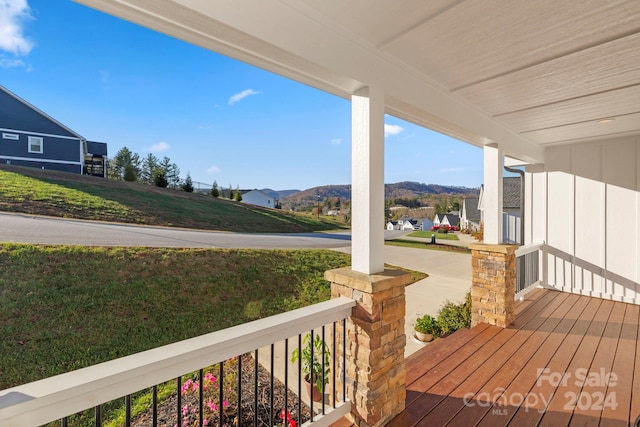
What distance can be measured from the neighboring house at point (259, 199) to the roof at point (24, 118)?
2.83m

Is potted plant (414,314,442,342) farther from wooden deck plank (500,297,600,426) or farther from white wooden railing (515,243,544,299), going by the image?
white wooden railing (515,243,544,299)

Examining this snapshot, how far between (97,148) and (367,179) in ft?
15.2

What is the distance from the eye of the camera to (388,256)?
813cm

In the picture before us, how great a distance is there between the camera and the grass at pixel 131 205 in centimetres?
369

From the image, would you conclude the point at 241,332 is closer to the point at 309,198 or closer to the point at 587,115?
the point at 587,115

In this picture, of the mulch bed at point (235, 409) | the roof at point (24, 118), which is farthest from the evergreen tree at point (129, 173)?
the mulch bed at point (235, 409)

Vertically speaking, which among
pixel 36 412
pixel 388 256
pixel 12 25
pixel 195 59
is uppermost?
pixel 195 59

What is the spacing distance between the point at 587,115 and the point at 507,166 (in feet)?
5.46

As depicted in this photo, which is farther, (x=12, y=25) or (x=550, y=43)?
A: (x=12, y=25)

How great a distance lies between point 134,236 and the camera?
4801 millimetres

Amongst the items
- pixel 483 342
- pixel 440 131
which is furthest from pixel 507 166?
pixel 483 342

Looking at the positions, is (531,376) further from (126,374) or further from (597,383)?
(126,374)

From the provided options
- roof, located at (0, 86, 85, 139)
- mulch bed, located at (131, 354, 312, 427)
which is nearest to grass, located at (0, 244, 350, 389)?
roof, located at (0, 86, 85, 139)

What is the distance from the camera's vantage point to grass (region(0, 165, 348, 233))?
369 centimetres
